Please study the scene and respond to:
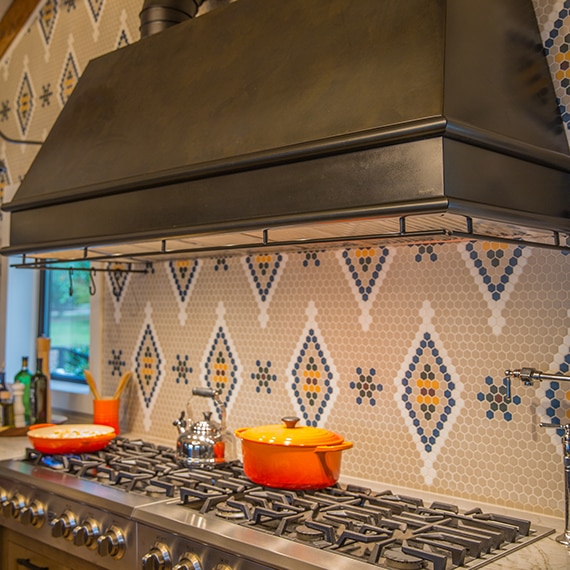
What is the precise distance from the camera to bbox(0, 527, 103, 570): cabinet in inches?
74.9

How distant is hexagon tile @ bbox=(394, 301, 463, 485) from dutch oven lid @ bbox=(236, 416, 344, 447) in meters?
0.21

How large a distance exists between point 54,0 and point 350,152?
96.5 inches

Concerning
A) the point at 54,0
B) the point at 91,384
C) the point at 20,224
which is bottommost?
the point at 91,384

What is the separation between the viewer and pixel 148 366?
8.89 ft

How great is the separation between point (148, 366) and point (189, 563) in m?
1.26

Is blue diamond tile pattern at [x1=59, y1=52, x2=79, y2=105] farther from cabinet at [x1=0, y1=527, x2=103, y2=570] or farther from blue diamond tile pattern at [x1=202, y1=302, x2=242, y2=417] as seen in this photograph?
Result: cabinet at [x1=0, y1=527, x2=103, y2=570]

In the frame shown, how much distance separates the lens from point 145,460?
214 centimetres

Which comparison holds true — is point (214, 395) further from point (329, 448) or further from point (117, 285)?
point (117, 285)

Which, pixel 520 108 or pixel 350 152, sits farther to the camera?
pixel 520 108

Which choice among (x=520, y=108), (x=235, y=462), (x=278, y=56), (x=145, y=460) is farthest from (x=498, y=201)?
(x=145, y=460)

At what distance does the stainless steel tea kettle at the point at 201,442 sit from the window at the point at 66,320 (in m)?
1.23

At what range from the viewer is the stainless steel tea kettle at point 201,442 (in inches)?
82.0

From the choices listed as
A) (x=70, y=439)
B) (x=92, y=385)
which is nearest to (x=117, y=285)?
(x=92, y=385)

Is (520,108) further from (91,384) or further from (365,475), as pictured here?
(91,384)
